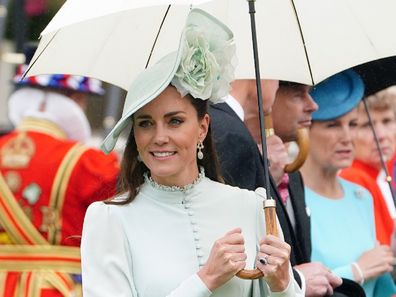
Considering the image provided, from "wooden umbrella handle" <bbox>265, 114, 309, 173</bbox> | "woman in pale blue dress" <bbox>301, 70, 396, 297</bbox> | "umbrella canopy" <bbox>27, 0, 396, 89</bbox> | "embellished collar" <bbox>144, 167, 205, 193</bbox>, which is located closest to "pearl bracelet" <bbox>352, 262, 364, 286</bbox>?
"woman in pale blue dress" <bbox>301, 70, 396, 297</bbox>

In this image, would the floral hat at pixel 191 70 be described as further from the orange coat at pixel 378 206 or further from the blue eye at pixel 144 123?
the orange coat at pixel 378 206

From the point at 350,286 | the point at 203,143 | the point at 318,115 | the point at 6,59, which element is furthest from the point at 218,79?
the point at 6,59

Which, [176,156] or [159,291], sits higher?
[176,156]

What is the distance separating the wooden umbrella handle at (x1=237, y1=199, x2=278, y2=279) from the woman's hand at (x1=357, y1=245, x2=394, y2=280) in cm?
223

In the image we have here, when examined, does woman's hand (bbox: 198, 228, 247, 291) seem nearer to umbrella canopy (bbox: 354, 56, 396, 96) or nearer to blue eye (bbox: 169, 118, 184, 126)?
blue eye (bbox: 169, 118, 184, 126)

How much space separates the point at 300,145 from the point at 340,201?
1094 millimetres

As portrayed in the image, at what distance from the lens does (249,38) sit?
15.1ft

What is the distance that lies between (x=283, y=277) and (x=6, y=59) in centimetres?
588

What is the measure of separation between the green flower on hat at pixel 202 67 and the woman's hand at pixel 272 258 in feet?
1.57

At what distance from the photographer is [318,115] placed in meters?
6.55

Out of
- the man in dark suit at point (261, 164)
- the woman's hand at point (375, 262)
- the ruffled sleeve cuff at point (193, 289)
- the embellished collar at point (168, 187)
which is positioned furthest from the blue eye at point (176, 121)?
the woman's hand at point (375, 262)

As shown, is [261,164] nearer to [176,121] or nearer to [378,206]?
[176,121]

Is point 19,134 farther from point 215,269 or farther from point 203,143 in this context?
point 215,269

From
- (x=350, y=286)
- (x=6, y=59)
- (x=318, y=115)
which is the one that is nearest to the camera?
(x=350, y=286)
